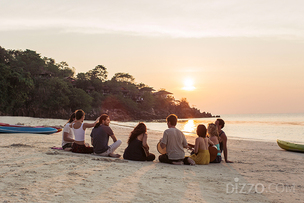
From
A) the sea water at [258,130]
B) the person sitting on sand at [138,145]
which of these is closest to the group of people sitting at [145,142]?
the person sitting on sand at [138,145]

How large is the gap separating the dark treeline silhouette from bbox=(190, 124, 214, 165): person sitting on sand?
97.1 ft

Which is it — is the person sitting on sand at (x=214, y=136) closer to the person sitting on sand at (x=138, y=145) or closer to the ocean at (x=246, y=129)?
the person sitting on sand at (x=138, y=145)

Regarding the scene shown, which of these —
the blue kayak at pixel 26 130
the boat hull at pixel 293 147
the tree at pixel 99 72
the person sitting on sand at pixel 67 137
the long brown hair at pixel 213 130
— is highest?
the tree at pixel 99 72

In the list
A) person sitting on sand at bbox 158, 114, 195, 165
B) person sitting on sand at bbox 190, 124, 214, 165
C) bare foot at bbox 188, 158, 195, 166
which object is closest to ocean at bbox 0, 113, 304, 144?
person sitting on sand at bbox 190, 124, 214, 165

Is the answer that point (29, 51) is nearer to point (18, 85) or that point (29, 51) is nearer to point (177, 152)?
point (18, 85)

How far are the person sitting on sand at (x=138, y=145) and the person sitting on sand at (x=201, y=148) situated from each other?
4.80 feet

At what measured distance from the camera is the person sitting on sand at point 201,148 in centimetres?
707

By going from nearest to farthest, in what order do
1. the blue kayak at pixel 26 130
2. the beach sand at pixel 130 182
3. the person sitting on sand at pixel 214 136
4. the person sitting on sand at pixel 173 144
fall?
the beach sand at pixel 130 182
the person sitting on sand at pixel 173 144
the person sitting on sand at pixel 214 136
the blue kayak at pixel 26 130

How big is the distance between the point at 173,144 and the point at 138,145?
3.51 ft

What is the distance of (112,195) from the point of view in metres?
3.84

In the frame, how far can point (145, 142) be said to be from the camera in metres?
7.18

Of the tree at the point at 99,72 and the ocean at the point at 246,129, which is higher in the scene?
the tree at the point at 99,72

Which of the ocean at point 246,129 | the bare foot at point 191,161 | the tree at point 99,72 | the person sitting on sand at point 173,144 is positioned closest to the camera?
the person sitting on sand at point 173,144

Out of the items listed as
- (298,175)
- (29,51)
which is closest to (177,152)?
(298,175)
